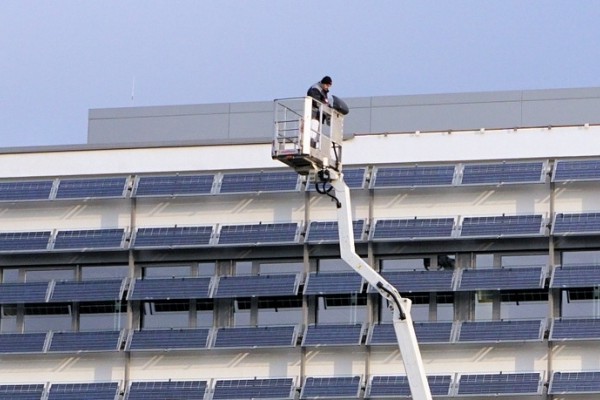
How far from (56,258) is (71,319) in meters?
2.37

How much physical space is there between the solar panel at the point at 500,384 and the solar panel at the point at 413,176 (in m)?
6.92

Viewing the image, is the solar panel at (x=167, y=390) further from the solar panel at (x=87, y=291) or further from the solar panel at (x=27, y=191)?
the solar panel at (x=27, y=191)

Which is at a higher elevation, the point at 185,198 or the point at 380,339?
the point at 185,198

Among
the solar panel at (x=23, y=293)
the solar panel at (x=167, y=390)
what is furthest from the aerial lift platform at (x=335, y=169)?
the solar panel at (x=23, y=293)

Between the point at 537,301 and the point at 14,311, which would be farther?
the point at 14,311

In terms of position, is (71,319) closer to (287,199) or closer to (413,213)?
(287,199)

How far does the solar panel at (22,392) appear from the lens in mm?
64062

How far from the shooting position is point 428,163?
62.5 metres

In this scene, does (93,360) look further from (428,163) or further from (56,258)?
(428,163)

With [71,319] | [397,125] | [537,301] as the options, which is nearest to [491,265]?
[537,301]

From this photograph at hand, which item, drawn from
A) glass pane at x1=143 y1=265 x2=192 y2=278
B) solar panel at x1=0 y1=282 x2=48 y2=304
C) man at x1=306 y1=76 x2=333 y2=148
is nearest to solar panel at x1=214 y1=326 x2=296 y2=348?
glass pane at x1=143 y1=265 x2=192 y2=278

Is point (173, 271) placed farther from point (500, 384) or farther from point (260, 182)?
point (500, 384)

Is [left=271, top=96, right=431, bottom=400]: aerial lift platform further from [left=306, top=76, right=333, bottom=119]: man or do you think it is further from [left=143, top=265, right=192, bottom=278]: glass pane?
[left=143, top=265, right=192, bottom=278]: glass pane

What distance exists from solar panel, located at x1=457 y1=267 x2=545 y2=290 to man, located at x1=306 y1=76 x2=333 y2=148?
2427 centimetres
